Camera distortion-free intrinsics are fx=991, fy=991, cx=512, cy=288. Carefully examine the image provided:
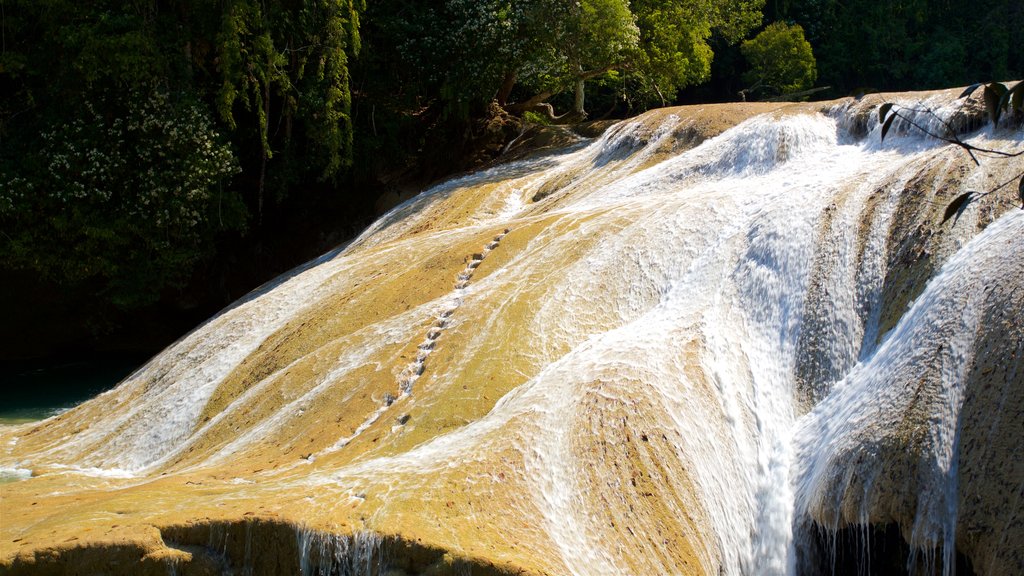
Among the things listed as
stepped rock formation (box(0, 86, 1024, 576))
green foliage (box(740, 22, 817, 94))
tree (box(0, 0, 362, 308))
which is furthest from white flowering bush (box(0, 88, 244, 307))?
green foliage (box(740, 22, 817, 94))

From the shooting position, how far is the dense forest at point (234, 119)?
16781mm

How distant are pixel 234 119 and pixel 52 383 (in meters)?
6.00

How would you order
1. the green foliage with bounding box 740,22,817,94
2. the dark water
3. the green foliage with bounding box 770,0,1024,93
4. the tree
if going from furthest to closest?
1. the green foliage with bounding box 770,0,1024,93
2. the green foliage with bounding box 740,22,817,94
3. the tree
4. the dark water

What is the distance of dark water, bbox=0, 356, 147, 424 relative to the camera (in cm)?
1609

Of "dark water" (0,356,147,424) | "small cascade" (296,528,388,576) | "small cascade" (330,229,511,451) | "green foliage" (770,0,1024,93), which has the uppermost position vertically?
"green foliage" (770,0,1024,93)

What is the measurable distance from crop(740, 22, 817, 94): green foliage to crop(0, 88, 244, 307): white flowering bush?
1856 cm

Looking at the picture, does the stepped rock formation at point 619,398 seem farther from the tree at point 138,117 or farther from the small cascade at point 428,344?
the tree at point 138,117

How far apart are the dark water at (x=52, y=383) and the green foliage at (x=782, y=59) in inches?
800

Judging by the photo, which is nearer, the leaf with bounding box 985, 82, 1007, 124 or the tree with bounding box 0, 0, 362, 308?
the leaf with bounding box 985, 82, 1007, 124

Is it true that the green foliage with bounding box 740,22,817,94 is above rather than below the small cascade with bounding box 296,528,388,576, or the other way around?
above

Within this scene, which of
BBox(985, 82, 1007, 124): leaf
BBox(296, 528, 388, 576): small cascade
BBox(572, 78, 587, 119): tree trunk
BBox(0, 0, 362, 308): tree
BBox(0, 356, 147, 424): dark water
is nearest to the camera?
BBox(985, 82, 1007, 124): leaf

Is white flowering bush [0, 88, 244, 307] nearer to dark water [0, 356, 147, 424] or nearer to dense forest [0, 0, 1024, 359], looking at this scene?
dense forest [0, 0, 1024, 359]

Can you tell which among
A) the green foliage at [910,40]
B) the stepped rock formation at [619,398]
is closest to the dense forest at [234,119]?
the stepped rock formation at [619,398]

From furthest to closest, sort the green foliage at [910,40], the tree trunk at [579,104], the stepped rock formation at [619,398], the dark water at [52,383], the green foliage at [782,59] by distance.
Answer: the green foliage at [910,40]
the green foliage at [782,59]
the tree trunk at [579,104]
the dark water at [52,383]
the stepped rock formation at [619,398]
